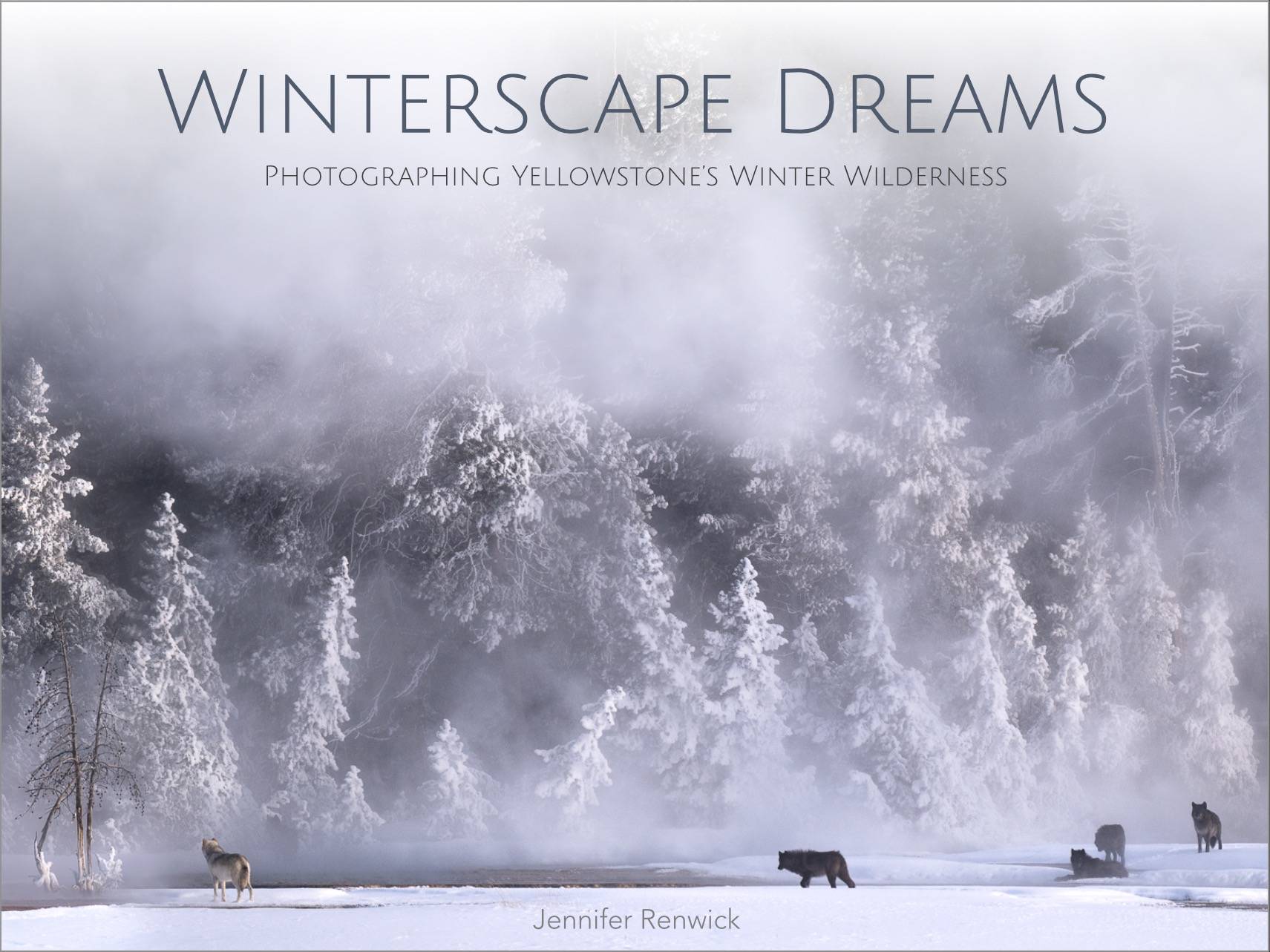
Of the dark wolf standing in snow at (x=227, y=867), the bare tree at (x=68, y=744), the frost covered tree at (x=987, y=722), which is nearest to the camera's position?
the dark wolf standing in snow at (x=227, y=867)

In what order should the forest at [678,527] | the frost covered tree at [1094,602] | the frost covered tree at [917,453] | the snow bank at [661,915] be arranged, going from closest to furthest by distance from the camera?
the snow bank at [661,915] → the forest at [678,527] → the frost covered tree at [1094,602] → the frost covered tree at [917,453]

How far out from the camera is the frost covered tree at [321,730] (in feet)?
42.3

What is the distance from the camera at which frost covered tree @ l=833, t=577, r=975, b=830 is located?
13.0 meters

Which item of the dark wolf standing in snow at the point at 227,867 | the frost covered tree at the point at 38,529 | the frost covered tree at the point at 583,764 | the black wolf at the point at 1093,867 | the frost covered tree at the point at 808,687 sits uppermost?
the frost covered tree at the point at 38,529

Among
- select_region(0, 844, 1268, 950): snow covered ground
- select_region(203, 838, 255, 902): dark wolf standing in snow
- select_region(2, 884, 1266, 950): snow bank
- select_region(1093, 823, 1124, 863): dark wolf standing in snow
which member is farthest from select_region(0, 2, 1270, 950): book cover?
select_region(203, 838, 255, 902): dark wolf standing in snow

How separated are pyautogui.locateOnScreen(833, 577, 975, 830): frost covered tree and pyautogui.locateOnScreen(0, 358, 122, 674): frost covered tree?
20.3ft

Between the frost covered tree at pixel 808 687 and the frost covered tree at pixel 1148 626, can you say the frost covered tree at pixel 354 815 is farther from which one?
the frost covered tree at pixel 1148 626

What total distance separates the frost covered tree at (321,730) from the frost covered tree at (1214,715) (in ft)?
22.5

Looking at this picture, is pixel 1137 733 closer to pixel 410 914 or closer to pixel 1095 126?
pixel 1095 126

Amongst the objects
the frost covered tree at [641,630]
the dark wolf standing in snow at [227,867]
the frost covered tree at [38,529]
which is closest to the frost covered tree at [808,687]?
the frost covered tree at [641,630]

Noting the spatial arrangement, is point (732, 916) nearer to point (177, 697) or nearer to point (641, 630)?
point (641, 630)

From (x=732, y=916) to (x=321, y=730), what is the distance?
5.13 metres

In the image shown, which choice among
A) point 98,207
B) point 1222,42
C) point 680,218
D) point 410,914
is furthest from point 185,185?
point 1222,42

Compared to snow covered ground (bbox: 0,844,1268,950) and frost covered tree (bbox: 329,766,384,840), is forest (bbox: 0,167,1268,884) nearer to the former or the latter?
frost covered tree (bbox: 329,766,384,840)
